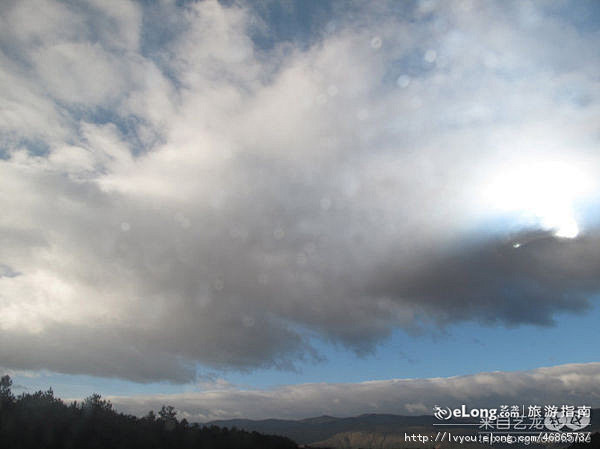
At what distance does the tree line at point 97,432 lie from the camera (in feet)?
326

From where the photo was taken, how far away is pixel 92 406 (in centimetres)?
15338

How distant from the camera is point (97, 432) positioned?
360 feet

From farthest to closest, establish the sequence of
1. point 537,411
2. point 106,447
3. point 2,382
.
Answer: point 2,382 → point 106,447 → point 537,411

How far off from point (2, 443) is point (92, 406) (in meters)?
63.6

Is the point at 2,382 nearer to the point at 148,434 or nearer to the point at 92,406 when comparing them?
the point at 92,406

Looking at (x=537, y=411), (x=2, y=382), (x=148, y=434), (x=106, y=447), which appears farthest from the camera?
(x=2, y=382)

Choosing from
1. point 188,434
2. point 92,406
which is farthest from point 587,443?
point 92,406

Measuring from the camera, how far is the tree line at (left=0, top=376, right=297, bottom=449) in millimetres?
99312

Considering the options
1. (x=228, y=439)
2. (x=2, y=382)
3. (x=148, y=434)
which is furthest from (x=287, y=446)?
(x=2, y=382)

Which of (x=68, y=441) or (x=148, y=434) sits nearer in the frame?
(x=68, y=441)

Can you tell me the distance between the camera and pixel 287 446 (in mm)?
117812

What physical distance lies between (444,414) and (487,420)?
14638 mm

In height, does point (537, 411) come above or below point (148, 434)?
above

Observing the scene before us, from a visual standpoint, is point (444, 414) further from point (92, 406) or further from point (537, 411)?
point (92, 406)
